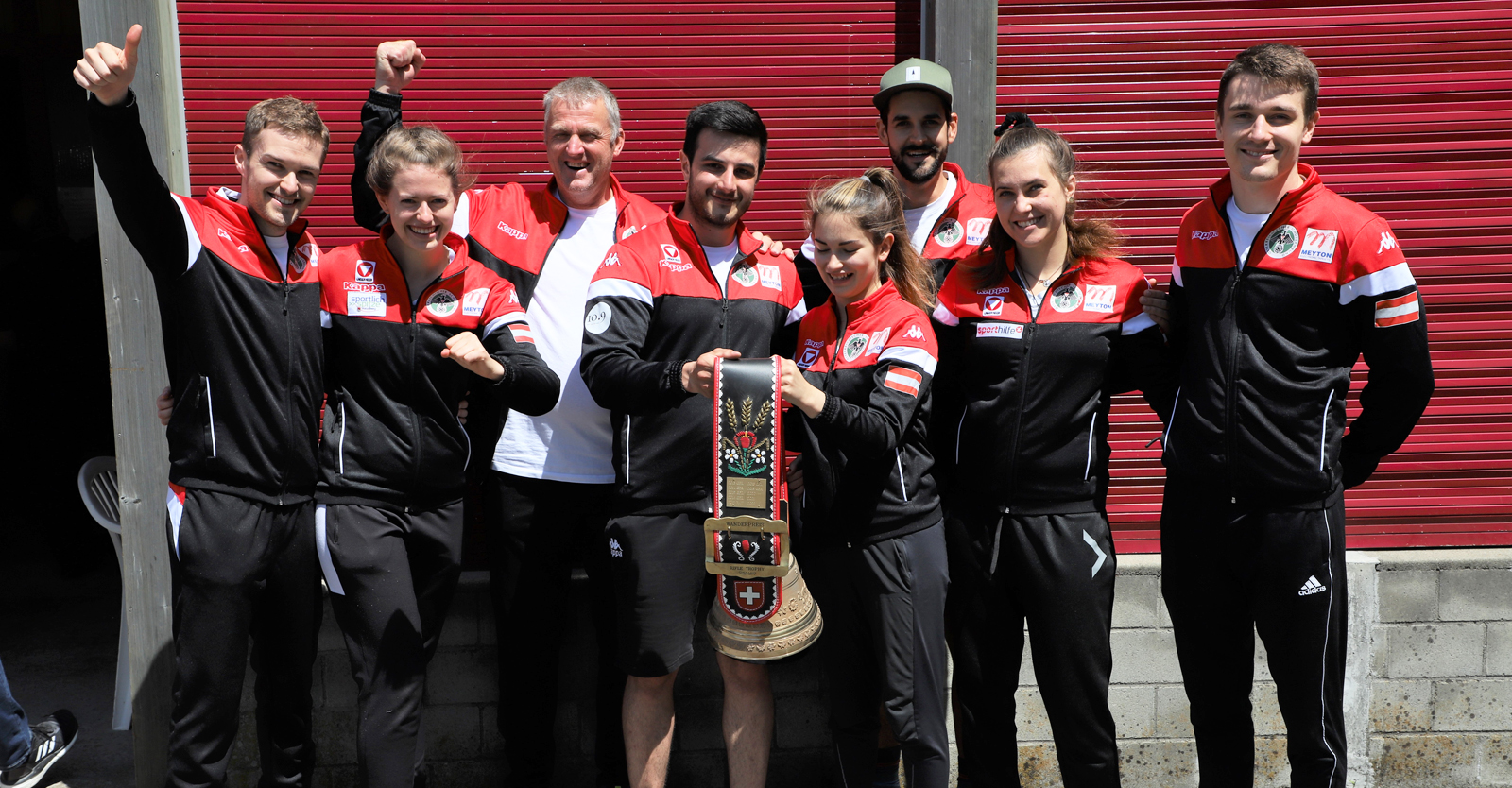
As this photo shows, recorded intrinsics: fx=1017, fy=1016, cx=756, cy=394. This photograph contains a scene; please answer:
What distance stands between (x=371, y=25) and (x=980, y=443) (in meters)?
2.80

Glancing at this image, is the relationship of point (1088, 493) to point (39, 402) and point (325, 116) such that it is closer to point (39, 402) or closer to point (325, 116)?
point (325, 116)

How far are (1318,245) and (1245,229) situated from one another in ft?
0.65

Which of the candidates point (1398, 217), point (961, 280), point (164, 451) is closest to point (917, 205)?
point (961, 280)

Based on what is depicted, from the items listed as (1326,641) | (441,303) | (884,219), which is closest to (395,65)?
(441,303)

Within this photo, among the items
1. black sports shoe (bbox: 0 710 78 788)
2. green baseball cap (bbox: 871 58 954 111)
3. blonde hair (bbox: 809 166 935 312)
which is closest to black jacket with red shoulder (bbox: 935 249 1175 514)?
blonde hair (bbox: 809 166 935 312)

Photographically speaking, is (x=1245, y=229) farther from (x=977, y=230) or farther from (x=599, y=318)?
(x=599, y=318)

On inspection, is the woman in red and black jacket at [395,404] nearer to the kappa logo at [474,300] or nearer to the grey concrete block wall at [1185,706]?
the kappa logo at [474,300]

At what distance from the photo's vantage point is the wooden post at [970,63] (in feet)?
12.6

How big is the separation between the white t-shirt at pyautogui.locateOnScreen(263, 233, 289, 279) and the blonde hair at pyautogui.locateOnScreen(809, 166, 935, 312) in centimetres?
156

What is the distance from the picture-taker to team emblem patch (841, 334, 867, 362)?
2869mm

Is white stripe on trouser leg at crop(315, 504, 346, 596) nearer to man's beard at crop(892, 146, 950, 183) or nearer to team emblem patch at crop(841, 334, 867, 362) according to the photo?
team emblem patch at crop(841, 334, 867, 362)

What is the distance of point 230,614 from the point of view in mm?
2934

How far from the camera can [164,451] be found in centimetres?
382

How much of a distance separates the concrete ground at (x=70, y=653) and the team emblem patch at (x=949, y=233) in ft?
12.2
